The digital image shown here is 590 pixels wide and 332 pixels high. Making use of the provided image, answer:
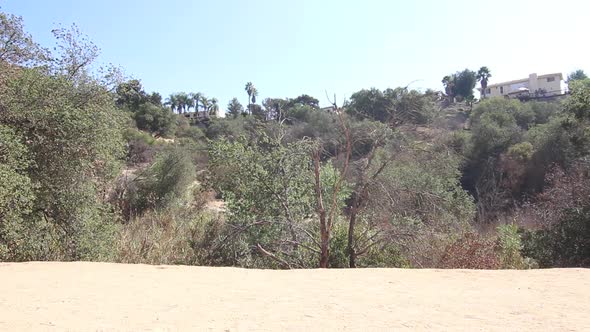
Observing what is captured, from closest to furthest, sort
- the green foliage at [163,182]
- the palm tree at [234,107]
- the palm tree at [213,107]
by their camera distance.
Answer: the green foliage at [163,182], the palm tree at [234,107], the palm tree at [213,107]

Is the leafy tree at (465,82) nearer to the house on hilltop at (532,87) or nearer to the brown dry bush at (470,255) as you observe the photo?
the house on hilltop at (532,87)

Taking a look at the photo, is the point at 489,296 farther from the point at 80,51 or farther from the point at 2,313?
the point at 80,51


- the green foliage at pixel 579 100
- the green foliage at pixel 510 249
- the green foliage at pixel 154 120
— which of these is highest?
the green foliage at pixel 154 120

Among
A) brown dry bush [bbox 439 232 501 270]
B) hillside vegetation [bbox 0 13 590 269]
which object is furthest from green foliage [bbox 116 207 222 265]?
brown dry bush [bbox 439 232 501 270]

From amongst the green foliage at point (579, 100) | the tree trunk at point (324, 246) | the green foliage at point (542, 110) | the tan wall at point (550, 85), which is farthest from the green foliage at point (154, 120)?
the tan wall at point (550, 85)

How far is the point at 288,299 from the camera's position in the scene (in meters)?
6.09

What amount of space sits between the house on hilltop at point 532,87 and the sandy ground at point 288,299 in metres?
58.0

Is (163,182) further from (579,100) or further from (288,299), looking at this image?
(288,299)

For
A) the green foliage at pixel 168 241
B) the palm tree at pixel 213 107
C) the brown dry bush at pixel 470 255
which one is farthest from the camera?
the palm tree at pixel 213 107

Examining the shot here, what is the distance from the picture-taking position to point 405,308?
5543mm

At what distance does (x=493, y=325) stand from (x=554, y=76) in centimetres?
7220

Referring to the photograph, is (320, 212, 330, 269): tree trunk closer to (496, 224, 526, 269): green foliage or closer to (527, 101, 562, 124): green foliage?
(496, 224, 526, 269): green foliage

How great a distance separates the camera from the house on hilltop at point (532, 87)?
6209 centimetres

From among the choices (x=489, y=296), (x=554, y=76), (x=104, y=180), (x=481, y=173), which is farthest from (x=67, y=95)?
(x=554, y=76)
